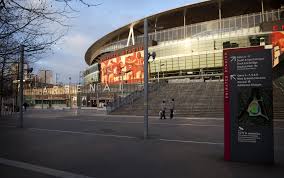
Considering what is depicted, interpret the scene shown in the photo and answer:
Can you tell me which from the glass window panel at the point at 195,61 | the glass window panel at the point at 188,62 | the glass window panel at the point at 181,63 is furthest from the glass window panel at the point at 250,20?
the glass window panel at the point at 181,63

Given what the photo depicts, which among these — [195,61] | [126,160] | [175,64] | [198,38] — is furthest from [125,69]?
[126,160]

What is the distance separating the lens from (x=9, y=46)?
1238 centimetres

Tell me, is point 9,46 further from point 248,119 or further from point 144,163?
point 248,119

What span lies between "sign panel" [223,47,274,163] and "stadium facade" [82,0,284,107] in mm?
44486

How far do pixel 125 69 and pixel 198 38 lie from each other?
61.8ft

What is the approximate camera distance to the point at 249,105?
898 centimetres

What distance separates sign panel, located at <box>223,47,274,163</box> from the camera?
8734 millimetres

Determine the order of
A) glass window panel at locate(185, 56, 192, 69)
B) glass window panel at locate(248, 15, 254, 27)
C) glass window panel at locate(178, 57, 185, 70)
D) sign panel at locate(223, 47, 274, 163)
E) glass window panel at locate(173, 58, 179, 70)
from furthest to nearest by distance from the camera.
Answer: glass window panel at locate(173, 58, 179, 70), glass window panel at locate(178, 57, 185, 70), glass window panel at locate(185, 56, 192, 69), glass window panel at locate(248, 15, 254, 27), sign panel at locate(223, 47, 274, 163)

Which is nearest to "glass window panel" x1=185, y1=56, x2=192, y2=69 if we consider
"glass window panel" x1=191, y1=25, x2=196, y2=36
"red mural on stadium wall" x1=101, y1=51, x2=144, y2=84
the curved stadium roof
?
"glass window panel" x1=191, y1=25, x2=196, y2=36

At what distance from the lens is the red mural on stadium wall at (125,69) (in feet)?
225

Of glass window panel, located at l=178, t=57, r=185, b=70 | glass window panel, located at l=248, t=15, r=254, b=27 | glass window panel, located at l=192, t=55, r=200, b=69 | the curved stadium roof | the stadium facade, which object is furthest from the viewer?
the curved stadium roof

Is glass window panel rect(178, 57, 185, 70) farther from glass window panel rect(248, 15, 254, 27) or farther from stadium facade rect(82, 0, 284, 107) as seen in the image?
glass window panel rect(248, 15, 254, 27)

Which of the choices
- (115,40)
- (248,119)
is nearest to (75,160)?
Result: (248,119)

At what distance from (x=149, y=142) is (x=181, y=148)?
1887 millimetres
